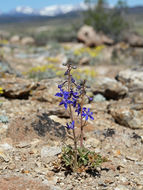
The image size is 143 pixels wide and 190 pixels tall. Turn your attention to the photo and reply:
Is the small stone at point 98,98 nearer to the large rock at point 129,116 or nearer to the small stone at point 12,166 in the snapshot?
the large rock at point 129,116

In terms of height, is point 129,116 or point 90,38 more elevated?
point 90,38

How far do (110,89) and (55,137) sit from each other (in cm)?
281

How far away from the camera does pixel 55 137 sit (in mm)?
4215

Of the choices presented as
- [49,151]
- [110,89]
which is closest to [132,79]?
[110,89]

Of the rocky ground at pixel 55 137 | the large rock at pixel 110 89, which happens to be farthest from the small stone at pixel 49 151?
the large rock at pixel 110 89

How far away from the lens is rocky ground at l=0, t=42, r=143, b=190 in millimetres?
3227

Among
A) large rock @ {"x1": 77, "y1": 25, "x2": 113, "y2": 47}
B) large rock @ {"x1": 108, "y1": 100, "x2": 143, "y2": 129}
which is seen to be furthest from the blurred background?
large rock @ {"x1": 108, "y1": 100, "x2": 143, "y2": 129}

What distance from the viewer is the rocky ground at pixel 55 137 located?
10.6 ft

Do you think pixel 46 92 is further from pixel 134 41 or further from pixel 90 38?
pixel 134 41

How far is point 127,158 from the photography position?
396cm

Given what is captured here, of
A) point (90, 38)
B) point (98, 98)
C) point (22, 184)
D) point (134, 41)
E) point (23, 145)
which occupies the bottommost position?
point (22, 184)

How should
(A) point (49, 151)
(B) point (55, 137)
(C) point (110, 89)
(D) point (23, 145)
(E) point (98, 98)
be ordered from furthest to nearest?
(C) point (110, 89)
(E) point (98, 98)
(B) point (55, 137)
(D) point (23, 145)
(A) point (49, 151)

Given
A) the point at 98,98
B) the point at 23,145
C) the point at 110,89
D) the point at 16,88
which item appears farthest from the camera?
the point at 110,89

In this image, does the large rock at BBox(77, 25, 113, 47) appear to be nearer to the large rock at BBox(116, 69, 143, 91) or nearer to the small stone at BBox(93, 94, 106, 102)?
the large rock at BBox(116, 69, 143, 91)
